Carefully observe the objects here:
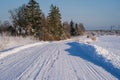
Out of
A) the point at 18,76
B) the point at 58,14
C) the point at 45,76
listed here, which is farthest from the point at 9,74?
the point at 58,14

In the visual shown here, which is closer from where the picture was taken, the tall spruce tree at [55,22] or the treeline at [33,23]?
the treeline at [33,23]

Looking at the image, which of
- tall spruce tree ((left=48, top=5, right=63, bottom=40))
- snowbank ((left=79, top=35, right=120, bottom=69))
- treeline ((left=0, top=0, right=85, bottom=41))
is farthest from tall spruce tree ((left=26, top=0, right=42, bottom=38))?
snowbank ((left=79, top=35, right=120, bottom=69))

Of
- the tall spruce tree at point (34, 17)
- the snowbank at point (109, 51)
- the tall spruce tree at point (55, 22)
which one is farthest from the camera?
the tall spruce tree at point (55, 22)

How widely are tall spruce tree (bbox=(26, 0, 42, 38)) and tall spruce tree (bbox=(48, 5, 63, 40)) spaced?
11.4 m

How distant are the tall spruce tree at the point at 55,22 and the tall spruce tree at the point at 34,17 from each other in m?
11.4

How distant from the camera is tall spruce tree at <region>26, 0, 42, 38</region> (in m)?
63.5

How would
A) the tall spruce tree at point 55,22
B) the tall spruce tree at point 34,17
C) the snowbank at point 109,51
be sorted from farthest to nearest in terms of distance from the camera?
the tall spruce tree at point 55,22 < the tall spruce tree at point 34,17 < the snowbank at point 109,51

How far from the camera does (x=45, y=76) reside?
33.3ft

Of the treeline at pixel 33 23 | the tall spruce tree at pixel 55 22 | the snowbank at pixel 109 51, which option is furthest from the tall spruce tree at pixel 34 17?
the snowbank at pixel 109 51

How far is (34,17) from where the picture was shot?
63781 millimetres

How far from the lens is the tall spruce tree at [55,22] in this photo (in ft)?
252

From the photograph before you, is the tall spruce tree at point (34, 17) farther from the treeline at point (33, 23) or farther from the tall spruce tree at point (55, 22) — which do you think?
the tall spruce tree at point (55, 22)

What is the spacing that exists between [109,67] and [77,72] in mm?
2021

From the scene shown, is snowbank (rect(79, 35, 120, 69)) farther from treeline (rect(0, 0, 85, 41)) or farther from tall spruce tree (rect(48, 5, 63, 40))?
tall spruce tree (rect(48, 5, 63, 40))
